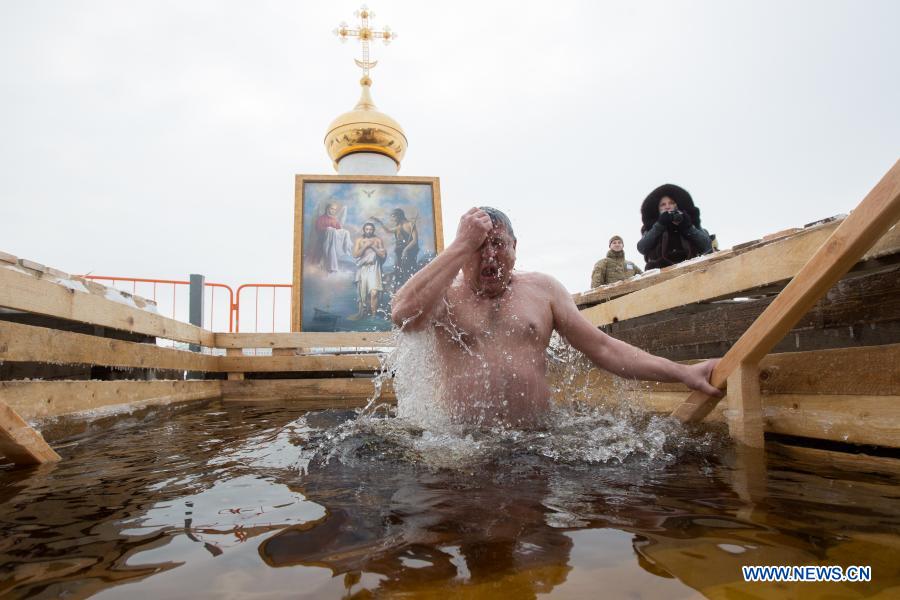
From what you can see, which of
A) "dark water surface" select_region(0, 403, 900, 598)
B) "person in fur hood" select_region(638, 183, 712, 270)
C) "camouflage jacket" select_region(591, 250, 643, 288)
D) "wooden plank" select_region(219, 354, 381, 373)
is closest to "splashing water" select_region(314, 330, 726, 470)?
"dark water surface" select_region(0, 403, 900, 598)

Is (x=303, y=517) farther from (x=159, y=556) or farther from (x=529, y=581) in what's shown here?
(x=529, y=581)

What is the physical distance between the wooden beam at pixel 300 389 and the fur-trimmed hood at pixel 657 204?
3574 mm

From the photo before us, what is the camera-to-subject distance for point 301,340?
6.61m

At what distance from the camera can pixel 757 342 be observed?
2061 mm

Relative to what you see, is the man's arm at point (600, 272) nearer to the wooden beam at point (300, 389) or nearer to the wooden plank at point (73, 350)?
the wooden beam at point (300, 389)

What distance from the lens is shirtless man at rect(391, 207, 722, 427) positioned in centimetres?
254

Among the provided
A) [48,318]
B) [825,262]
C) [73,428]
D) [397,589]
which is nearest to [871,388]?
[825,262]

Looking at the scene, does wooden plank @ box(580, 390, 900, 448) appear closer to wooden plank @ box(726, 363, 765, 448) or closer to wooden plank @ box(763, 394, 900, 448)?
wooden plank @ box(763, 394, 900, 448)

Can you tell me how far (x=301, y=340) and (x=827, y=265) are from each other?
5.85 m

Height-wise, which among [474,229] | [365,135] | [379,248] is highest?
[365,135]

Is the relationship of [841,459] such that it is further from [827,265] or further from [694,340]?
[694,340]

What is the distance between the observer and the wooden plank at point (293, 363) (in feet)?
20.9
